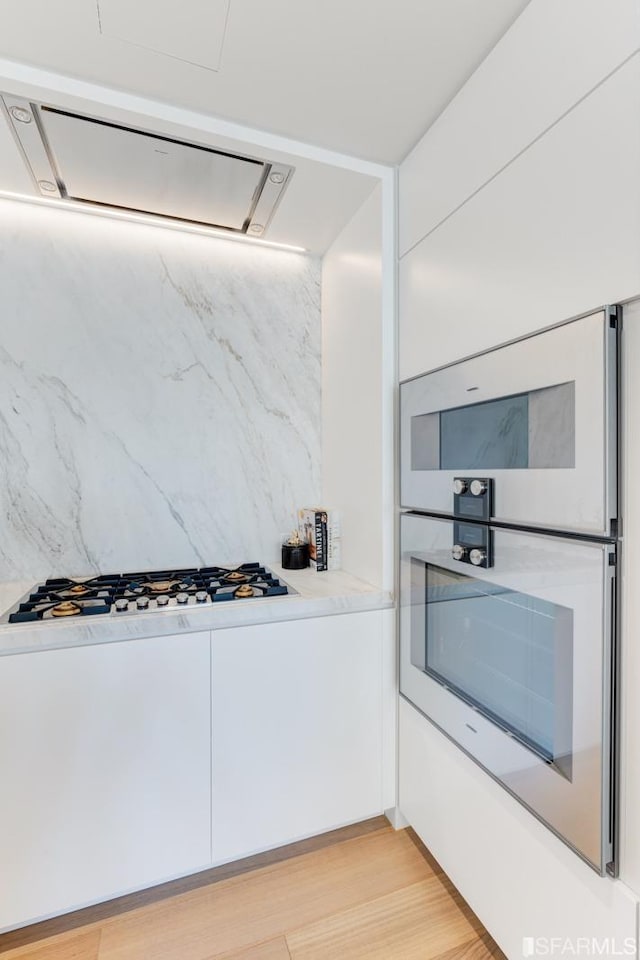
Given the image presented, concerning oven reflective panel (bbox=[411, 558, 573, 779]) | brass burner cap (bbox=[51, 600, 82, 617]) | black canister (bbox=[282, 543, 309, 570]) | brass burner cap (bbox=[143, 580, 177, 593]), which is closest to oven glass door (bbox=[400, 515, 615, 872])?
oven reflective panel (bbox=[411, 558, 573, 779])

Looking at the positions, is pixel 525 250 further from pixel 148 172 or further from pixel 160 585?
pixel 160 585

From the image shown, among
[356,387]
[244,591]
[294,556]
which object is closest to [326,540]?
[294,556]

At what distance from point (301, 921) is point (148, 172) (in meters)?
2.23

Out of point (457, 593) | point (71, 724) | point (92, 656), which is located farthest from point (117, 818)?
point (457, 593)

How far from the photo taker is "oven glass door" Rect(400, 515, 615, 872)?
837 mm

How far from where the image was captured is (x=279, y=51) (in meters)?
1.16

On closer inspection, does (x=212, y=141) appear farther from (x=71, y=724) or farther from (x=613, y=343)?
(x=71, y=724)

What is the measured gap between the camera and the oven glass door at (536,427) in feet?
2.69

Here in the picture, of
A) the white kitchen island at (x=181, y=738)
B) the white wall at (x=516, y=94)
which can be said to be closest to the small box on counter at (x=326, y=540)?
the white kitchen island at (x=181, y=738)

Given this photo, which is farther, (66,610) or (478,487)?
(66,610)

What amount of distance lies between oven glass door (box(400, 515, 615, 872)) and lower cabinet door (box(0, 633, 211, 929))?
667 mm

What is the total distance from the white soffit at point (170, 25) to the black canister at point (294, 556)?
1500 mm

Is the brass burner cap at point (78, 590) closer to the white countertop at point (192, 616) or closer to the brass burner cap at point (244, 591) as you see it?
the white countertop at point (192, 616)

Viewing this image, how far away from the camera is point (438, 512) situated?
131 cm
